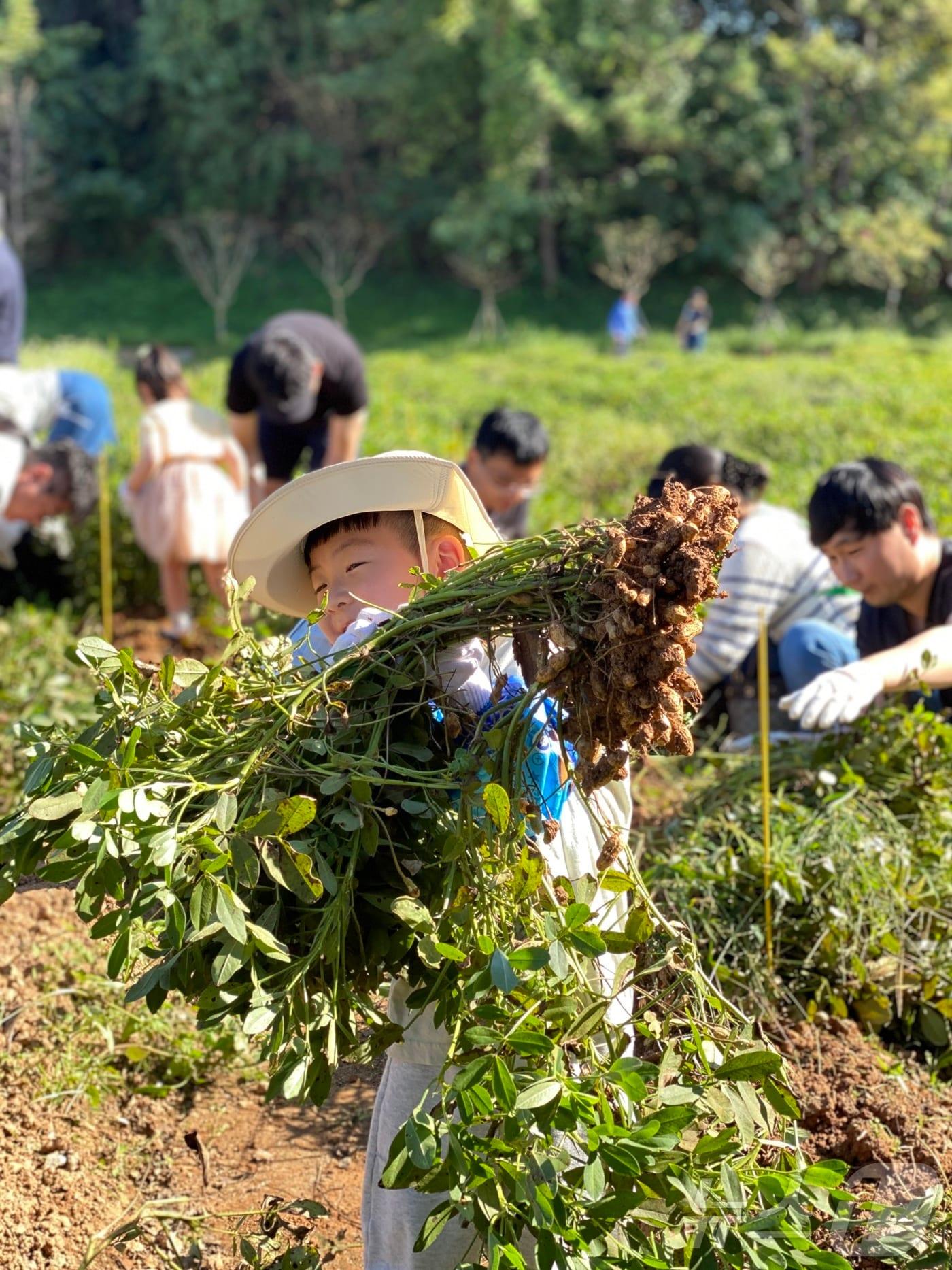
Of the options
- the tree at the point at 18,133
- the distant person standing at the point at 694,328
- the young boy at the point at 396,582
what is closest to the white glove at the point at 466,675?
the young boy at the point at 396,582

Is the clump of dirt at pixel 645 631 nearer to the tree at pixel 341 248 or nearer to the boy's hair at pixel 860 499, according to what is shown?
the boy's hair at pixel 860 499

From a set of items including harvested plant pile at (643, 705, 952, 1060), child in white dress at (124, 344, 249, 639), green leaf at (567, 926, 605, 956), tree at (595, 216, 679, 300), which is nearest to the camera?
green leaf at (567, 926, 605, 956)

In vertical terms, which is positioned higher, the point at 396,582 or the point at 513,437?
the point at 513,437

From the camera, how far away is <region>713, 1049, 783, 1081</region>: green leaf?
1.56 meters

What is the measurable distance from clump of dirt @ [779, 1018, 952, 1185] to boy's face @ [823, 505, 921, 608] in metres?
1.04

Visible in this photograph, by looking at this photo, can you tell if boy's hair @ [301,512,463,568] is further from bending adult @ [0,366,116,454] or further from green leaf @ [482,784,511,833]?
bending adult @ [0,366,116,454]

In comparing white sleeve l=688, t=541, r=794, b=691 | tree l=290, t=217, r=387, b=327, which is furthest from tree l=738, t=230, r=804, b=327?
white sleeve l=688, t=541, r=794, b=691

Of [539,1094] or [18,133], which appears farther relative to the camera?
[18,133]

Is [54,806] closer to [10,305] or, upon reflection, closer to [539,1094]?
[539,1094]

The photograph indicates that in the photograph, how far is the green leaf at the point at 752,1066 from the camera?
5.12 feet

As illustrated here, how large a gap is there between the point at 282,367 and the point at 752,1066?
3.76m

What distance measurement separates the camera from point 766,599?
3.84 meters

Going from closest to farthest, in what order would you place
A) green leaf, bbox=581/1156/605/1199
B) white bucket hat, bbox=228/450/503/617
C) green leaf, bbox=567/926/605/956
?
green leaf, bbox=581/1156/605/1199 < green leaf, bbox=567/926/605/956 < white bucket hat, bbox=228/450/503/617

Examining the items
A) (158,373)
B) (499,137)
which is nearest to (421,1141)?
(158,373)
